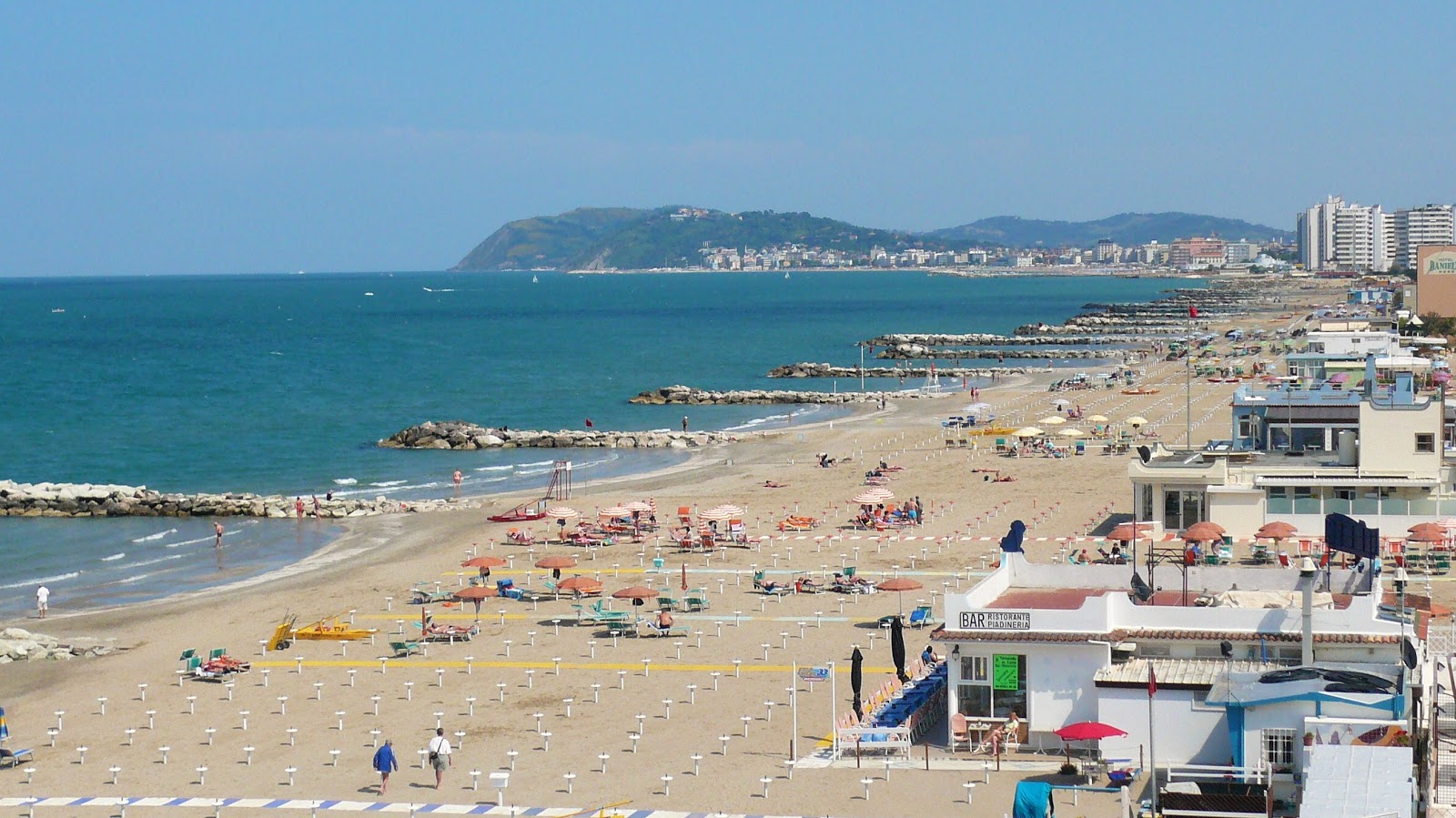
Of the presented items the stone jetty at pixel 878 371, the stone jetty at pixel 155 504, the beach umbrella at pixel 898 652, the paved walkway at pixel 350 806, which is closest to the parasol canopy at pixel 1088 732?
the paved walkway at pixel 350 806

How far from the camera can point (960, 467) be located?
54156 mm

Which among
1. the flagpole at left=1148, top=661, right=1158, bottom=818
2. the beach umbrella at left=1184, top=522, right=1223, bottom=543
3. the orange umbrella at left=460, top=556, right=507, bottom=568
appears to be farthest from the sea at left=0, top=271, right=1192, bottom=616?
the flagpole at left=1148, top=661, right=1158, bottom=818

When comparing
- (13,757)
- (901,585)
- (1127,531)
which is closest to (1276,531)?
(1127,531)

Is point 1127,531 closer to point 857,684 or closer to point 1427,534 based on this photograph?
point 1427,534

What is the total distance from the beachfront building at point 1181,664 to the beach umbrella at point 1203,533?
31.4 feet

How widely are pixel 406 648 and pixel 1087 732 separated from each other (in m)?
14.0

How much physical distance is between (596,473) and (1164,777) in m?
41.3

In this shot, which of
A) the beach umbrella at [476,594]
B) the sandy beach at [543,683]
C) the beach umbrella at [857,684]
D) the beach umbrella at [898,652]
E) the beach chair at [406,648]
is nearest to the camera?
the sandy beach at [543,683]

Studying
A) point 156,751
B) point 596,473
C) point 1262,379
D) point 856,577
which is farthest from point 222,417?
point 156,751

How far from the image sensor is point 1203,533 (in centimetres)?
3334

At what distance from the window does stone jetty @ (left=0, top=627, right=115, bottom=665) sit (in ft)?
72.0

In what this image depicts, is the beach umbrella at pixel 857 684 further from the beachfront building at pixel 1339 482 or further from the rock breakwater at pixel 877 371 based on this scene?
the rock breakwater at pixel 877 371

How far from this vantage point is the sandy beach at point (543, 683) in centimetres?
2147

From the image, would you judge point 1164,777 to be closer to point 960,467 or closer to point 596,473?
point 960,467
